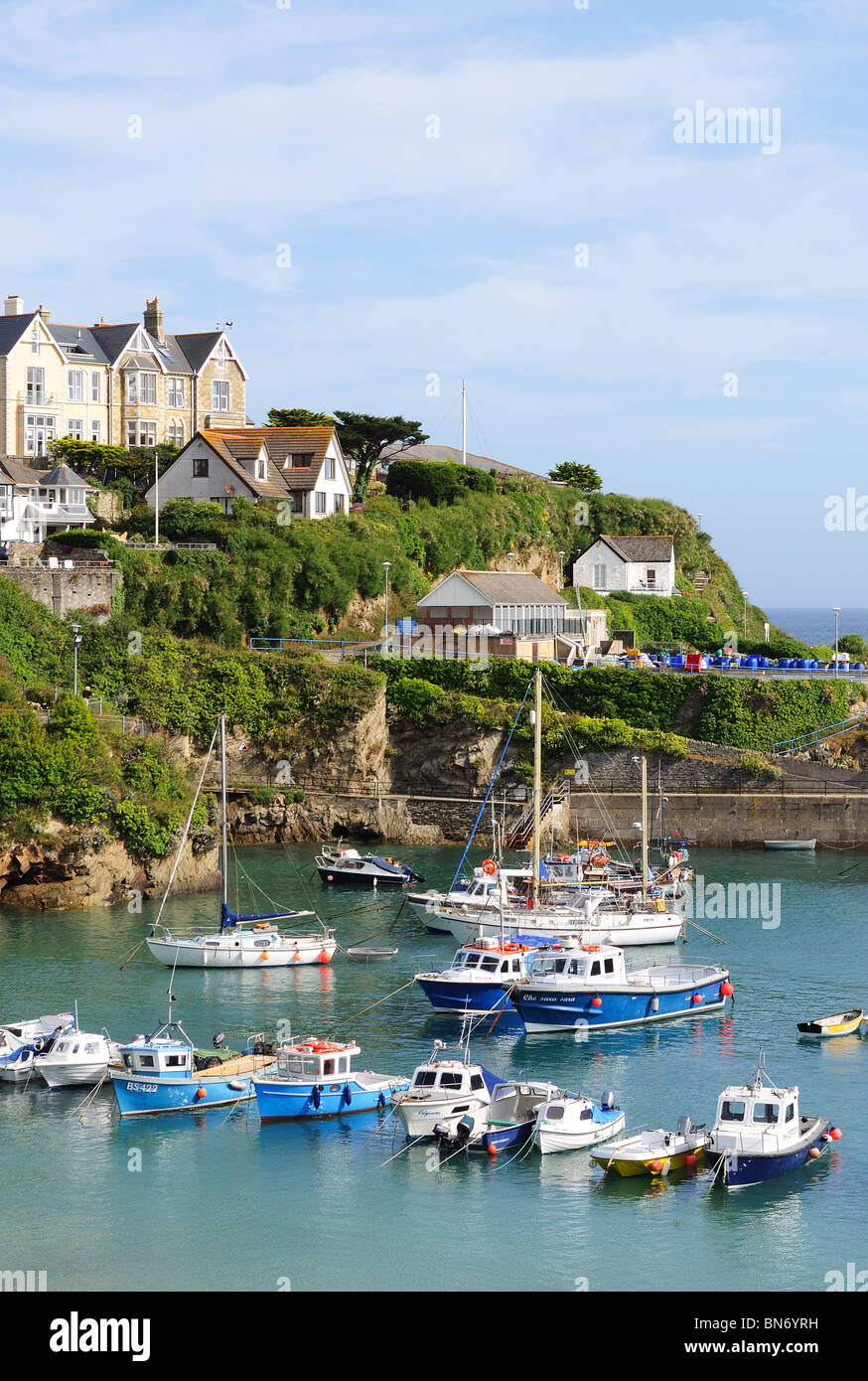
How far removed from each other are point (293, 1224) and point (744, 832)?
4550cm

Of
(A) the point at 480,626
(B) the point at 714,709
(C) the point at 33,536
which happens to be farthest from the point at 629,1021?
(C) the point at 33,536

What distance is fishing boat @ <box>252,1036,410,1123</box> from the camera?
1431 inches

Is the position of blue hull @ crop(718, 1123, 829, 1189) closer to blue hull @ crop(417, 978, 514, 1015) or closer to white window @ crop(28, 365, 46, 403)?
blue hull @ crop(417, 978, 514, 1015)

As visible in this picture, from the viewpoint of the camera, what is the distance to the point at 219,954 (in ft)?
166

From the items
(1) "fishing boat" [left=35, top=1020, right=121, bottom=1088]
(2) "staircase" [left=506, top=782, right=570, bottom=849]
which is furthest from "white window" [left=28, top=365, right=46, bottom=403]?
(1) "fishing boat" [left=35, top=1020, right=121, bottom=1088]

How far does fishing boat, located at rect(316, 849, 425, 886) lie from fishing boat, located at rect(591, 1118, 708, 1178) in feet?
102

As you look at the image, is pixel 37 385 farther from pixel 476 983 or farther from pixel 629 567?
pixel 476 983

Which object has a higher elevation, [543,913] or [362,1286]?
[543,913]

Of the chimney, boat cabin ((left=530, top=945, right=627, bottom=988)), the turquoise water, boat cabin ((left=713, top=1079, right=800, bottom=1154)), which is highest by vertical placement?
the chimney

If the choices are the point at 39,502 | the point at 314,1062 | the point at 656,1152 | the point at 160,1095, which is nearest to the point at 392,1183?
the point at 314,1062

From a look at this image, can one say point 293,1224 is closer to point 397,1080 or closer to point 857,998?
point 397,1080

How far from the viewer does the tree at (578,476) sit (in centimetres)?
10850

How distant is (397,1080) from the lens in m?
37.3

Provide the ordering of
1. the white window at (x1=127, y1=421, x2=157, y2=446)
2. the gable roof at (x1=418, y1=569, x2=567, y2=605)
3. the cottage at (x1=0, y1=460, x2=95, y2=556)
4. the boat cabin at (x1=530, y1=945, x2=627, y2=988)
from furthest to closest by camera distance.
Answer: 1. the white window at (x1=127, y1=421, x2=157, y2=446)
2. the gable roof at (x1=418, y1=569, x2=567, y2=605)
3. the cottage at (x1=0, y1=460, x2=95, y2=556)
4. the boat cabin at (x1=530, y1=945, x2=627, y2=988)
